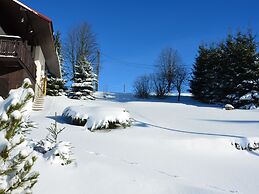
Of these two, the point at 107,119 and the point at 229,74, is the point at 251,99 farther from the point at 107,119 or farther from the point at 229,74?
the point at 107,119

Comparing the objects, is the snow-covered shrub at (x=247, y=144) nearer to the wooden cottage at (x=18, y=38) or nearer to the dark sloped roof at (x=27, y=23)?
the wooden cottage at (x=18, y=38)

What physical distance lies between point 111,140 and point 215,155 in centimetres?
303

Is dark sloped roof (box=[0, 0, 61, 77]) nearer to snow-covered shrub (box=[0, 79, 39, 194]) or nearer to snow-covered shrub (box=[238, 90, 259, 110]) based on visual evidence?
snow-covered shrub (box=[0, 79, 39, 194])

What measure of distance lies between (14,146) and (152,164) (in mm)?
4644

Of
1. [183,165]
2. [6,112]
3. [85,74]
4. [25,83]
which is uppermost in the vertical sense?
[85,74]

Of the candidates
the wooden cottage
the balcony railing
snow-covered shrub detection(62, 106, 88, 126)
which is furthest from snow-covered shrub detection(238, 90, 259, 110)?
the balcony railing

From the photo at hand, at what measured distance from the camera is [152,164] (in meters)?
6.84

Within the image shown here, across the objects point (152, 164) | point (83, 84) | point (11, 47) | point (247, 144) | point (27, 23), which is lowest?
point (152, 164)

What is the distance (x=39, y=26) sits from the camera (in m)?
16.6

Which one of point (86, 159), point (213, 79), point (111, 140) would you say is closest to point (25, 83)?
point (86, 159)

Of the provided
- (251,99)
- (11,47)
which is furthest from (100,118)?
(251,99)

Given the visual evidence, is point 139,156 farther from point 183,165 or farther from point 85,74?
point 85,74

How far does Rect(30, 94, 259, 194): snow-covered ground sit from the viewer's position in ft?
15.9

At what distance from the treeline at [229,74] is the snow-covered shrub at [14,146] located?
24.7m
